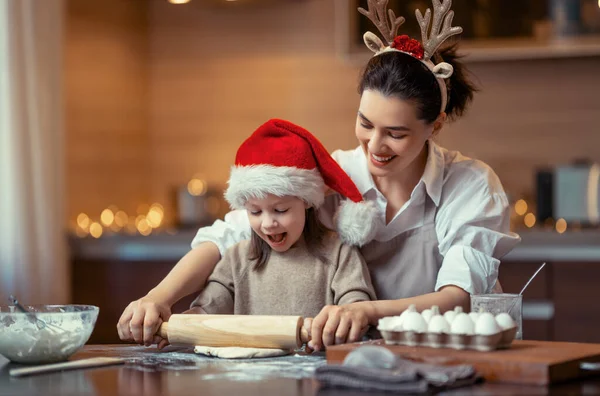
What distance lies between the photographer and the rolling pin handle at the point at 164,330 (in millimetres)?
1625

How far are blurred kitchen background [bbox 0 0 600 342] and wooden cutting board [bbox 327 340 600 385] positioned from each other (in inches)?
75.2

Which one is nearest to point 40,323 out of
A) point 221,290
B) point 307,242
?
point 221,290

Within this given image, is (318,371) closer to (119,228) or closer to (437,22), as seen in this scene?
(437,22)

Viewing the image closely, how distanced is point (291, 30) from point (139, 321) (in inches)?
108

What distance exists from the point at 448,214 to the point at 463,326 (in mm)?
583

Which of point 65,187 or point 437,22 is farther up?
point 437,22

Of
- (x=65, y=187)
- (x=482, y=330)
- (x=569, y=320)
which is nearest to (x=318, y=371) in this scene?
(x=482, y=330)

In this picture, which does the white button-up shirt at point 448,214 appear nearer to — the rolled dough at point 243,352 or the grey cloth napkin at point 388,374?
the rolled dough at point 243,352

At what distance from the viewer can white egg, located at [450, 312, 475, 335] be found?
135 cm

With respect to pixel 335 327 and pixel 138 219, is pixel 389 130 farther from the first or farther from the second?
pixel 138 219

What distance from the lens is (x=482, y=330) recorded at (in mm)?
1341

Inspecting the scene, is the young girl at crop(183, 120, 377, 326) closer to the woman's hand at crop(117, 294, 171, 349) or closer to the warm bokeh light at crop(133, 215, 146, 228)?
the woman's hand at crop(117, 294, 171, 349)

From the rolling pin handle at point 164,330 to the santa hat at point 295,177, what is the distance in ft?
0.87

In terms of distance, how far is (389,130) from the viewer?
5.82 ft
